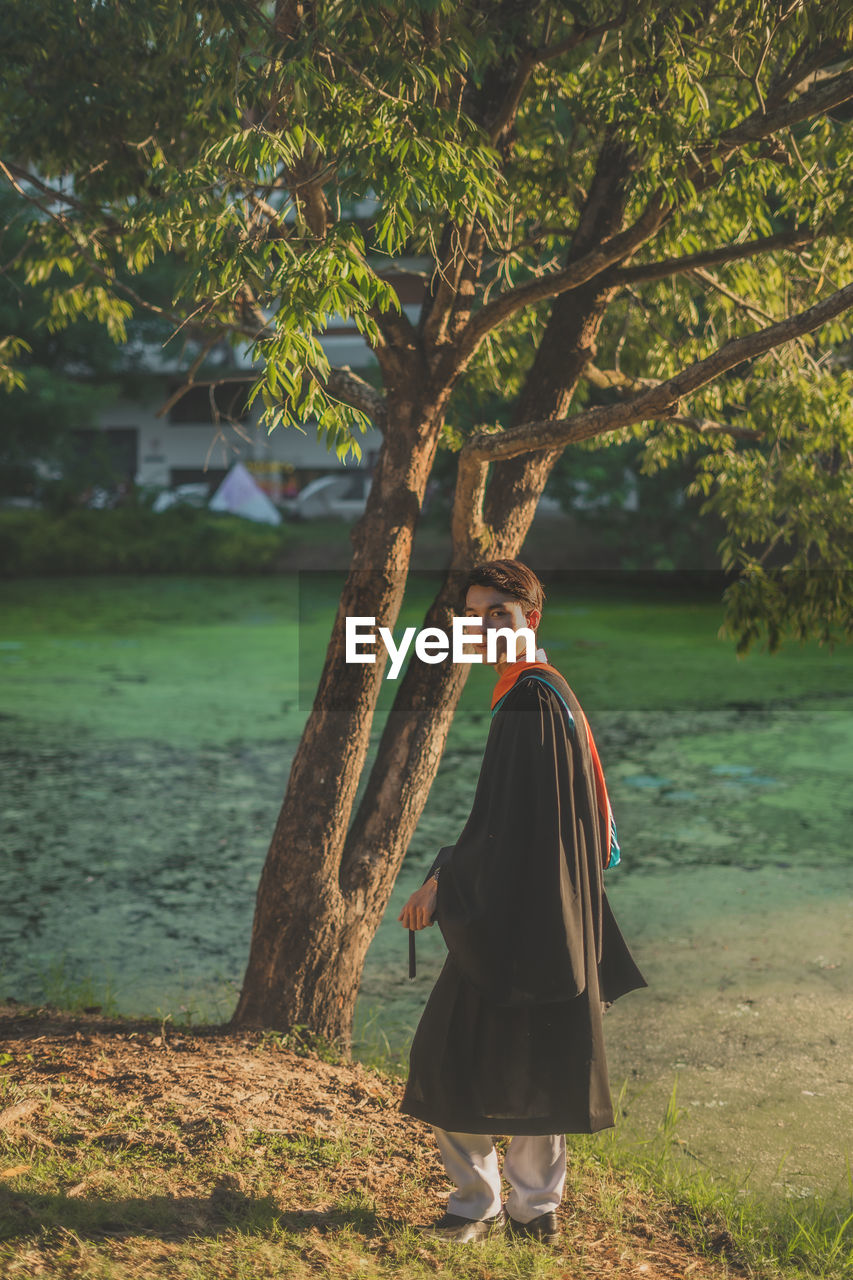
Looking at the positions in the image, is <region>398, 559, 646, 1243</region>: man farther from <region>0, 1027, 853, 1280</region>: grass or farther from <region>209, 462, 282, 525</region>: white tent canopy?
<region>209, 462, 282, 525</region>: white tent canopy

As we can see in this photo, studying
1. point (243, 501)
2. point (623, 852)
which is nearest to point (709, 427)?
point (623, 852)

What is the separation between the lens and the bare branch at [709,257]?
467cm

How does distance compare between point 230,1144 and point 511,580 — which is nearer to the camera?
point 511,580

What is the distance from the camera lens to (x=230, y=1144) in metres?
3.38

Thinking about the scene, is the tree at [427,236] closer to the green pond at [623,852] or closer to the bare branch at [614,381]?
the bare branch at [614,381]

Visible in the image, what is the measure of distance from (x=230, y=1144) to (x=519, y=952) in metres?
1.18

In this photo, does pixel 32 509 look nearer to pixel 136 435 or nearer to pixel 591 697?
pixel 136 435

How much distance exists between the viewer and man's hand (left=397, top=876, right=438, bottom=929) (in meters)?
2.79

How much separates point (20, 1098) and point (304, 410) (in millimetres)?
2074

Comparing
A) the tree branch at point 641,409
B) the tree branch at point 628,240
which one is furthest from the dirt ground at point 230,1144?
the tree branch at point 628,240

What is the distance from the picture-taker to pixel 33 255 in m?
6.44

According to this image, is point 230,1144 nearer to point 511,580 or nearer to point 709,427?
point 511,580

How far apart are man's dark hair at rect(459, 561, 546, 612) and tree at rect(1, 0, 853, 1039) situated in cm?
65

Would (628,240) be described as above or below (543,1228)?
above
